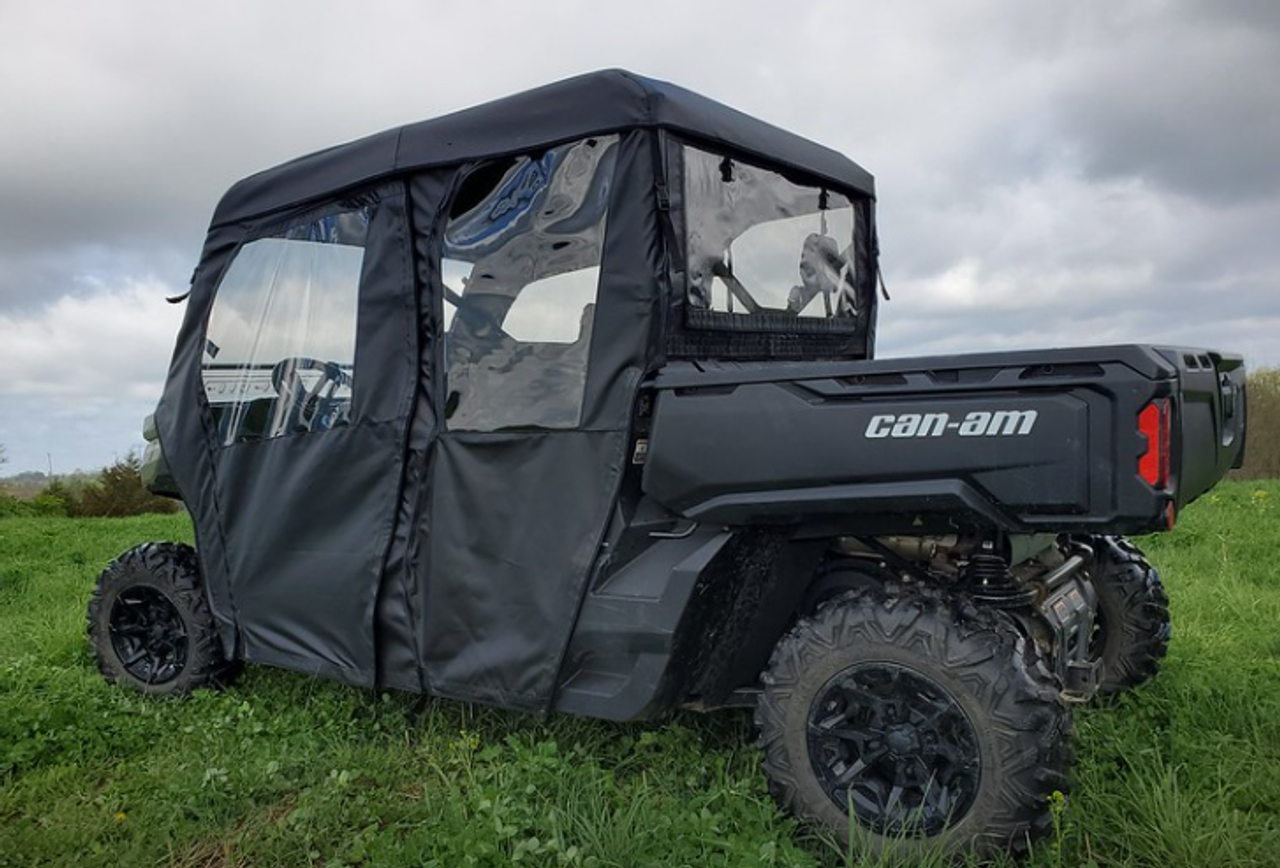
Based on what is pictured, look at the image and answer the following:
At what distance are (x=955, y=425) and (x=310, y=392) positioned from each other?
2667 mm

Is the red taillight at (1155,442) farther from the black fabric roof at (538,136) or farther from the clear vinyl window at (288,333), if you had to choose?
the clear vinyl window at (288,333)

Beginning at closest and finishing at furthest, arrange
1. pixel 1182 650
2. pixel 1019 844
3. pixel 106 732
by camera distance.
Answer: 1. pixel 1019 844
2. pixel 106 732
3. pixel 1182 650

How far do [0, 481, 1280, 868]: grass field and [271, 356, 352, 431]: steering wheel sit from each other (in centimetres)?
121

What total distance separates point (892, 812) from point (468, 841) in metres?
1.22

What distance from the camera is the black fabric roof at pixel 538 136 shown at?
3510mm

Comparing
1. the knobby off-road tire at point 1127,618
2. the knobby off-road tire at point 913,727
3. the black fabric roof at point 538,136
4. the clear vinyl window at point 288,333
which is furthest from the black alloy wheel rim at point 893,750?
the clear vinyl window at point 288,333

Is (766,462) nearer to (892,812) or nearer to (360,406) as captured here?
(892,812)

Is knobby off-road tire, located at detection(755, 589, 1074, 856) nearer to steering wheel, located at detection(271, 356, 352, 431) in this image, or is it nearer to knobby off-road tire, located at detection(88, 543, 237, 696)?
steering wheel, located at detection(271, 356, 352, 431)

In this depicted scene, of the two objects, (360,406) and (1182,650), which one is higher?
(360,406)

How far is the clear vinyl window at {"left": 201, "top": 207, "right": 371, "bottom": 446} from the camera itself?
4.30m

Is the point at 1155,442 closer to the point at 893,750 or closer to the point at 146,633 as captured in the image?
the point at 893,750

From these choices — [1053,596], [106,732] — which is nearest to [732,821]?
[1053,596]

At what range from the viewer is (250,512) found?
4.61m

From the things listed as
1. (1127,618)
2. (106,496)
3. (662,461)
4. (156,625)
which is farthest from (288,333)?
(106,496)
